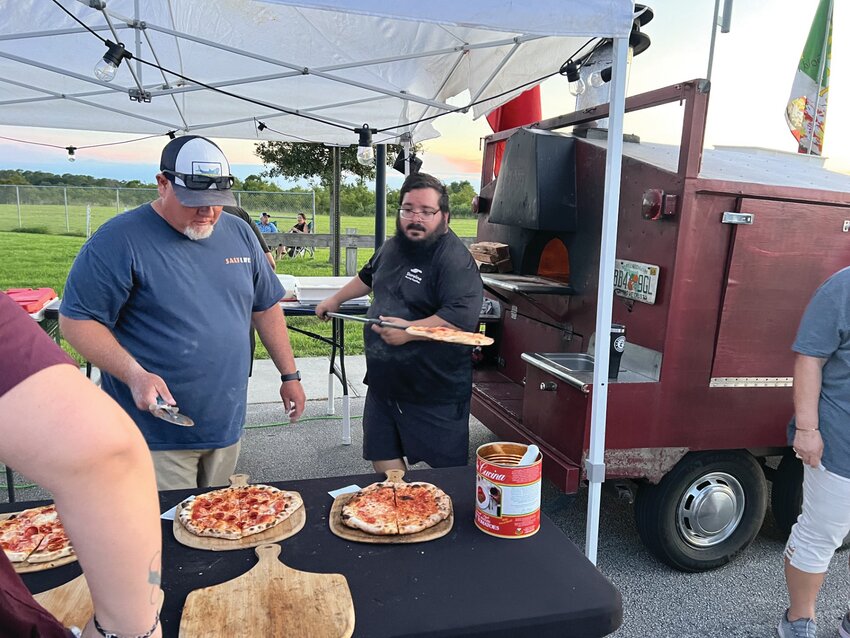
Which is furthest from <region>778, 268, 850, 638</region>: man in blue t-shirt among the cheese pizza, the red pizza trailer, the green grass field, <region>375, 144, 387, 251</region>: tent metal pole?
the green grass field

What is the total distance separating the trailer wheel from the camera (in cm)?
312

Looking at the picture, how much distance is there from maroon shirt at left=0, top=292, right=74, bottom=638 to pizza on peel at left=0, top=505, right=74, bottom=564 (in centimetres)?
64

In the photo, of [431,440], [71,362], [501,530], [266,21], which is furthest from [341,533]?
[266,21]

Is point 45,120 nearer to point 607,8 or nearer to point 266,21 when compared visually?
point 266,21

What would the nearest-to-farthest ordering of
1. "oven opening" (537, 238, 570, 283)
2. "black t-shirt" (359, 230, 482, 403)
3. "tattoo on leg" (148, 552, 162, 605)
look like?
"tattoo on leg" (148, 552, 162, 605), "black t-shirt" (359, 230, 482, 403), "oven opening" (537, 238, 570, 283)

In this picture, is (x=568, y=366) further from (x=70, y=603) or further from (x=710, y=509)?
(x=70, y=603)

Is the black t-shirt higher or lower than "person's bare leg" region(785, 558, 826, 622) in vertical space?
higher

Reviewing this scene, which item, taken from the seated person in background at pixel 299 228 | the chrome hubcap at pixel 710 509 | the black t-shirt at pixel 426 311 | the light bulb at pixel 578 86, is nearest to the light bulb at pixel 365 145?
the light bulb at pixel 578 86

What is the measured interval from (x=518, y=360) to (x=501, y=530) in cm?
277

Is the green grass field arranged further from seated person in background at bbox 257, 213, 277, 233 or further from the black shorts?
the black shorts

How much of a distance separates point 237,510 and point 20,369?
1247mm

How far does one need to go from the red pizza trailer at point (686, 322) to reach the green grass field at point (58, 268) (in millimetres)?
5034

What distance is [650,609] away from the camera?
2.95 meters

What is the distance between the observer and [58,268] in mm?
13047
